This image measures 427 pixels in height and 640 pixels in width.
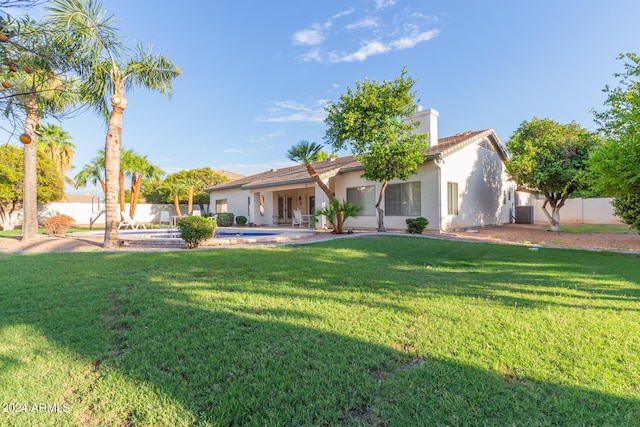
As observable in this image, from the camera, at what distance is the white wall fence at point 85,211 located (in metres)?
23.2

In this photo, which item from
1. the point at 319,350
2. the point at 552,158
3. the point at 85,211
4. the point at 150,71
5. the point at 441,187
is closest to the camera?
the point at 319,350

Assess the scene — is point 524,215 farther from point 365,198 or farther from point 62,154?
point 62,154

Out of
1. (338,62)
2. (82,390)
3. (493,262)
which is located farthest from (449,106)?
(82,390)

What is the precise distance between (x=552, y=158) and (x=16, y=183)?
3031cm

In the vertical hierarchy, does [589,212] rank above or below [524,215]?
above

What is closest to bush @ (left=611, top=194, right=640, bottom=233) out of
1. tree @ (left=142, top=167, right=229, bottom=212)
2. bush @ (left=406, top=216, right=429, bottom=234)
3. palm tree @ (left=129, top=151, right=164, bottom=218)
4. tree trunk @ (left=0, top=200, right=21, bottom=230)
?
bush @ (left=406, top=216, right=429, bottom=234)

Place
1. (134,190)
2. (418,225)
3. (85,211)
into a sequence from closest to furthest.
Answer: (418,225), (134,190), (85,211)

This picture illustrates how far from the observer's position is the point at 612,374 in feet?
7.54

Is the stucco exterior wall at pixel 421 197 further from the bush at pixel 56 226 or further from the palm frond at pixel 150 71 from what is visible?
the bush at pixel 56 226

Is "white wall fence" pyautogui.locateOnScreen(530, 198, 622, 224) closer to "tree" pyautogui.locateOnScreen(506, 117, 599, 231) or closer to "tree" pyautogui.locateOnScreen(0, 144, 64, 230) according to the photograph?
"tree" pyautogui.locateOnScreen(506, 117, 599, 231)

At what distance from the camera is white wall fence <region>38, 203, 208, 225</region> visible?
2317cm

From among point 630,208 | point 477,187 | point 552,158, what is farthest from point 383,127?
point 630,208

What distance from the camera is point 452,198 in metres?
15.0

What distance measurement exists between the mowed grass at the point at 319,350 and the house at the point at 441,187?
9284mm
